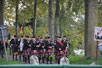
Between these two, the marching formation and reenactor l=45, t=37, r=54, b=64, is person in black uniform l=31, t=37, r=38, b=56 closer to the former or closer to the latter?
the marching formation

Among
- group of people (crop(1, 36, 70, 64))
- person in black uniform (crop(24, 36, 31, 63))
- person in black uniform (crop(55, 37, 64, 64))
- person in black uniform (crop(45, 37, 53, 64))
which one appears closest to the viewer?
person in black uniform (crop(55, 37, 64, 64))

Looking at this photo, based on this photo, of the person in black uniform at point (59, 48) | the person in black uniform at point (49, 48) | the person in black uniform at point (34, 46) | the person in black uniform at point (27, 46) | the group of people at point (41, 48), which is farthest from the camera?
the person in black uniform at point (27, 46)

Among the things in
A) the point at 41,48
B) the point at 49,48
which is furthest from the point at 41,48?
the point at 49,48

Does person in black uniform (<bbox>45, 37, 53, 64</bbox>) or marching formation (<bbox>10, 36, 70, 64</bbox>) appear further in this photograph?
person in black uniform (<bbox>45, 37, 53, 64</bbox>)

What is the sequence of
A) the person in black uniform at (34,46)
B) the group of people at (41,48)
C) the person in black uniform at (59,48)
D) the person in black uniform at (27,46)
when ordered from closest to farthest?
the person in black uniform at (59,48) → the group of people at (41,48) → the person in black uniform at (34,46) → the person in black uniform at (27,46)

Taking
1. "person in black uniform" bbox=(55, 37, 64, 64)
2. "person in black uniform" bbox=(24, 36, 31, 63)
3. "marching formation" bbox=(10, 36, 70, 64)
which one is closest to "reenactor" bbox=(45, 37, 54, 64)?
"marching formation" bbox=(10, 36, 70, 64)

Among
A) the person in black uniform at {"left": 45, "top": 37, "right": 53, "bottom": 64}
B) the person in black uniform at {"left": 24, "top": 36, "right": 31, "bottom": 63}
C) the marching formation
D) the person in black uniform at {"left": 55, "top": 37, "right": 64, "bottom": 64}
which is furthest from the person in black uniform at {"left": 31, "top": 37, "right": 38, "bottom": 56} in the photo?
the person in black uniform at {"left": 55, "top": 37, "right": 64, "bottom": 64}

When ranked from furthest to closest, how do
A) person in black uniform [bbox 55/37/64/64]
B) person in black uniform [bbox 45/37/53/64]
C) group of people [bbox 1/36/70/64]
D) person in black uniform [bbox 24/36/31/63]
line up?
person in black uniform [bbox 24/36/31/63]
person in black uniform [bbox 45/37/53/64]
group of people [bbox 1/36/70/64]
person in black uniform [bbox 55/37/64/64]

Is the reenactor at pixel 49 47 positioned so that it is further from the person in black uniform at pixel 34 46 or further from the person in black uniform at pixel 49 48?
the person in black uniform at pixel 34 46

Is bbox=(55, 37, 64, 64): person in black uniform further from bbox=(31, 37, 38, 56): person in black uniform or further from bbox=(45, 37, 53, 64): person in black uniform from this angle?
bbox=(31, 37, 38, 56): person in black uniform

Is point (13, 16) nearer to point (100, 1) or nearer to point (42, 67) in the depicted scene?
point (100, 1)

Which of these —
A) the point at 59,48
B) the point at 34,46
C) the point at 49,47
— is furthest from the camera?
the point at 49,47

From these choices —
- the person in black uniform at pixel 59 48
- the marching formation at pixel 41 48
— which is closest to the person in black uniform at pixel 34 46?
the marching formation at pixel 41 48

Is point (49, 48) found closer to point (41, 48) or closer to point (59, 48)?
point (41, 48)
